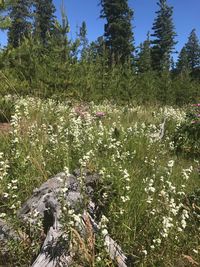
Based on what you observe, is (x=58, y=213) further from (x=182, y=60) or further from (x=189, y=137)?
(x=182, y=60)

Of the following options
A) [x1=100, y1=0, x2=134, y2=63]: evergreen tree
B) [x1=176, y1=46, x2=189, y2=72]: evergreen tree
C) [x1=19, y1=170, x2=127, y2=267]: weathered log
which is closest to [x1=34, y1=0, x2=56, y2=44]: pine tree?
[x1=100, y1=0, x2=134, y2=63]: evergreen tree

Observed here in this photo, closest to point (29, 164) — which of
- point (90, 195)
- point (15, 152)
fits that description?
point (15, 152)

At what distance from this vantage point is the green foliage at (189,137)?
22.4 ft

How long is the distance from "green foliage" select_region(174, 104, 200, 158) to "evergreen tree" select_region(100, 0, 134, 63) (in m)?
37.4

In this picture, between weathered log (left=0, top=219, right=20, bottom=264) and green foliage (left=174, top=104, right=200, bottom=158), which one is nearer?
weathered log (left=0, top=219, right=20, bottom=264)

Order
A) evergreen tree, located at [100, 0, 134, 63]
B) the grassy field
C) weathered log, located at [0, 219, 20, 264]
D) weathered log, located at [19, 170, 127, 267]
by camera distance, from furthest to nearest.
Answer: evergreen tree, located at [100, 0, 134, 63] → weathered log, located at [0, 219, 20, 264] → the grassy field → weathered log, located at [19, 170, 127, 267]

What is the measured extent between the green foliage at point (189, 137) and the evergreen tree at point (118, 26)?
37.4 metres

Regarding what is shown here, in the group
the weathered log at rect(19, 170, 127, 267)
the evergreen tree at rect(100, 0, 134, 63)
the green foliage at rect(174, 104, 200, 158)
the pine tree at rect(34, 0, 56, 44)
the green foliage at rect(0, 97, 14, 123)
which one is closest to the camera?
the weathered log at rect(19, 170, 127, 267)

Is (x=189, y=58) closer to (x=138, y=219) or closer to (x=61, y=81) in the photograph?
(x=61, y=81)

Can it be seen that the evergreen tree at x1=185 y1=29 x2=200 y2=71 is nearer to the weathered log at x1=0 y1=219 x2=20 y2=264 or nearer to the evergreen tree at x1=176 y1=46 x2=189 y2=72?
the evergreen tree at x1=176 y1=46 x2=189 y2=72

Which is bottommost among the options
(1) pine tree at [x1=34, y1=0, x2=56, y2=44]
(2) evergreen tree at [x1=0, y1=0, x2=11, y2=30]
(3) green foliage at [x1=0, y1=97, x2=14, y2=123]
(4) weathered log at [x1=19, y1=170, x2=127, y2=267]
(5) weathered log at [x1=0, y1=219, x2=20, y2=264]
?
(5) weathered log at [x1=0, y1=219, x2=20, y2=264]

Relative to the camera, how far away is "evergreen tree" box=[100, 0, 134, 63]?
144 ft

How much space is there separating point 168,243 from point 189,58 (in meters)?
62.6

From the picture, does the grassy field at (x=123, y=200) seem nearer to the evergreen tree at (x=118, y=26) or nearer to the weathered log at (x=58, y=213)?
the weathered log at (x=58, y=213)
